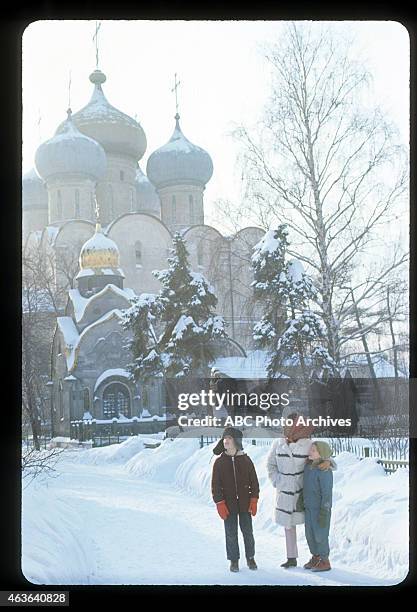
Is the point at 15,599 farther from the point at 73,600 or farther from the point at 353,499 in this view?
the point at 353,499

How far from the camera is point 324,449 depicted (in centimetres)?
428

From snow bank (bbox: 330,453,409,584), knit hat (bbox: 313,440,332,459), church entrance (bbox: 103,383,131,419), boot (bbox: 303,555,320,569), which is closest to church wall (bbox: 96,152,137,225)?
church entrance (bbox: 103,383,131,419)

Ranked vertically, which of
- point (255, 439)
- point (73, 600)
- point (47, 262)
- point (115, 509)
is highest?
point (47, 262)

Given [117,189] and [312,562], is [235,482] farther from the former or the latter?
[117,189]

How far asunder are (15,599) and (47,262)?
4.86ft

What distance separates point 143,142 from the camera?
14.8 feet

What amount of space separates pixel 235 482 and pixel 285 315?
795mm

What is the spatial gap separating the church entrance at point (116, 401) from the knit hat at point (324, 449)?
2.83 ft

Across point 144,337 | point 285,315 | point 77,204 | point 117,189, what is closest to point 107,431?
point 144,337

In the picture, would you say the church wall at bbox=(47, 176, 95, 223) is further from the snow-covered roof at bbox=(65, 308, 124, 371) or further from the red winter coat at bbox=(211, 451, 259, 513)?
the red winter coat at bbox=(211, 451, 259, 513)

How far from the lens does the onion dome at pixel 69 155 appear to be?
170 inches

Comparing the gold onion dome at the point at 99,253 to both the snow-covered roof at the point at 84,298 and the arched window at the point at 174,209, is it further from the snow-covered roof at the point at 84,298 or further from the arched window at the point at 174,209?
the arched window at the point at 174,209

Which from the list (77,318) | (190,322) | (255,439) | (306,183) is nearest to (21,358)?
(77,318)

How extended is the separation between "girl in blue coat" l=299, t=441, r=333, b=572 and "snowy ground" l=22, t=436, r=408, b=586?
0.12ft
